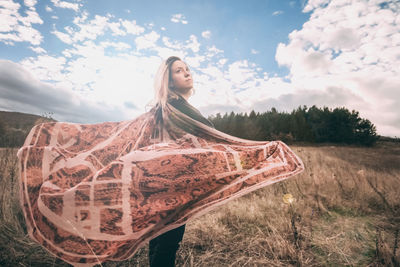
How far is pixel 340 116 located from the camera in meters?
31.5

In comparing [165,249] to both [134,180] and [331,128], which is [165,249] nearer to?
[134,180]

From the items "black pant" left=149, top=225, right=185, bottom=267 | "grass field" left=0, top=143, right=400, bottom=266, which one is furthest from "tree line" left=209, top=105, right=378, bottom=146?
"black pant" left=149, top=225, right=185, bottom=267

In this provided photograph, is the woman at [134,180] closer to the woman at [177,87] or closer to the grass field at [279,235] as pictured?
the woman at [177,87]

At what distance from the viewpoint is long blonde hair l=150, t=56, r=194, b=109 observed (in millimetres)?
1779

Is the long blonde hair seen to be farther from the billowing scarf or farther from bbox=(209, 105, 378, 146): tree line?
bbox=(209, 105, 378, 146): tree line

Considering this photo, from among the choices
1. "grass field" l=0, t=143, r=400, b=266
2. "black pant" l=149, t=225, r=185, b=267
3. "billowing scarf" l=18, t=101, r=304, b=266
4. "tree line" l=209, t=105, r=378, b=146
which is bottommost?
"grass field" l=0, t=143, r=400, b=266

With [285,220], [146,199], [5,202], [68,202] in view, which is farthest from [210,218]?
[5,202]

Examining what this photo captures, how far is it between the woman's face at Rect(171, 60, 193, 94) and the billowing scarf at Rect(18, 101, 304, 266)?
339mm

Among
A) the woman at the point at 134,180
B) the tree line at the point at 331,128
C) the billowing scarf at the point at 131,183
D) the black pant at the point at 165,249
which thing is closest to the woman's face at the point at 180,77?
the woman at the point at 134,180

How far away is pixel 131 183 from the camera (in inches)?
42.9

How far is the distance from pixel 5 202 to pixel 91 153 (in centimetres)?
200

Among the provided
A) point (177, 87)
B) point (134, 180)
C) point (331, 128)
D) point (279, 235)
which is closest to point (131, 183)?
point (134, 180)

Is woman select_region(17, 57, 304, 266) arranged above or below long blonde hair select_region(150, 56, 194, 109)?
below

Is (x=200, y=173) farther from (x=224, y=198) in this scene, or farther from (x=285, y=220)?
(x=285, y=220)
